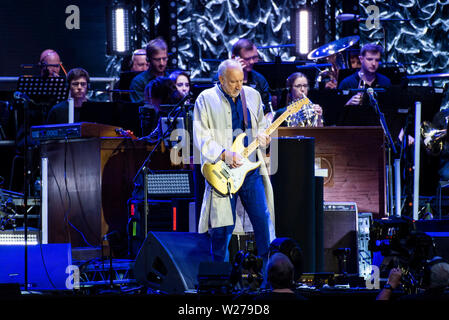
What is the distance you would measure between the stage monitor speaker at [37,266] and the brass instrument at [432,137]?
5.24m

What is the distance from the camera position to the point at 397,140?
35.5ft

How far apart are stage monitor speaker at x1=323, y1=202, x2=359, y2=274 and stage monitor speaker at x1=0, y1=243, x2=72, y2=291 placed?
8.61 ft

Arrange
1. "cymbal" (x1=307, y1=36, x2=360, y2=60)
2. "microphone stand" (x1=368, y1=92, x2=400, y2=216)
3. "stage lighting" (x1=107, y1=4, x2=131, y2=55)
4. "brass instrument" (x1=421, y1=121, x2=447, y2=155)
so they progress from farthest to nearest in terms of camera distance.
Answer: "stage lighting" (x1=107, y1=4, x2=131, y2=55), "cymbal" (x1=307, y1=36, x2=360, y2=60), "brass instrument" (x1=421, y1=121, x2=447, y2=155), "microphone stand" (x1=368, y1=92, x2=400, y2=216)

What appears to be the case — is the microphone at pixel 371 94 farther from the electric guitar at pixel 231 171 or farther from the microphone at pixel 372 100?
the electric guitar at pixel 231 171

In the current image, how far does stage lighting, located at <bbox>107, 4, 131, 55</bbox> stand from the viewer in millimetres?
14055

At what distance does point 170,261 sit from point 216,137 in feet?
4.06

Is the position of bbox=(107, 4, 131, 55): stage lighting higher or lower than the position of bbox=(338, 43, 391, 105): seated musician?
higher

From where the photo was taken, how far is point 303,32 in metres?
14.6

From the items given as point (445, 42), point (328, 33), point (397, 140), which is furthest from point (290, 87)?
point (445, 42)

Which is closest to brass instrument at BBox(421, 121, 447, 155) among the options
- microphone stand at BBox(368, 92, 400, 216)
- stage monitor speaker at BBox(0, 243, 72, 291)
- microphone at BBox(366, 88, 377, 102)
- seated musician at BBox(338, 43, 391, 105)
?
seated musician at BBox(338, 43, 391, 105)

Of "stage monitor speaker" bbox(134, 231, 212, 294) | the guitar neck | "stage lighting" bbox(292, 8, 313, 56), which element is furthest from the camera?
"stage lighting" bbox(292, 8, 313, 56)

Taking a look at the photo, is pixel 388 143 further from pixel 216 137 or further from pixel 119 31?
pixel 119 31

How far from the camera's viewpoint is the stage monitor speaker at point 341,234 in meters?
8.92

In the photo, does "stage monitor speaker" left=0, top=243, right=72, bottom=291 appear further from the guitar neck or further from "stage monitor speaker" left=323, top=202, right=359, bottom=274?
"stage monitor speaker" left=323, top=202, right=359, bottom=274
